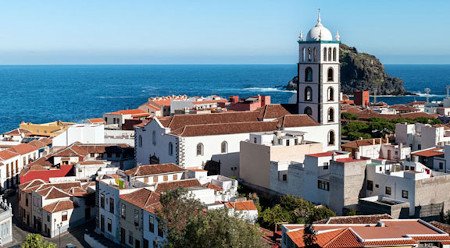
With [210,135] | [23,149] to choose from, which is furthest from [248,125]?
[23,149]

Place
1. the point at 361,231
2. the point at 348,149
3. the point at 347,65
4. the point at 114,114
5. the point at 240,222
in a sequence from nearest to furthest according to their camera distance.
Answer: the point at 240,222 < the point at 361,231 < the point at 348,149 < the point at 114,114 < the point at 347,65

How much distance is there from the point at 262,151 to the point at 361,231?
17.0m

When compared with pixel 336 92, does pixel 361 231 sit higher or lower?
lower

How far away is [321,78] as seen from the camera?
48.5m

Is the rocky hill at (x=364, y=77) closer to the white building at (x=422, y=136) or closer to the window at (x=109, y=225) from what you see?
the white building at (x=422, y=136)

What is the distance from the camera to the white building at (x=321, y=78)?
48.6 m

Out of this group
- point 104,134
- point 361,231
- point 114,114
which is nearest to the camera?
point 361,231

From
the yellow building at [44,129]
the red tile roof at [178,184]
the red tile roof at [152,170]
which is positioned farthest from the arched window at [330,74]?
the yellow building at [44,129]

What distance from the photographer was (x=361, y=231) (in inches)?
973

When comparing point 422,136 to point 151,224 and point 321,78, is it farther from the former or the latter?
point 151,224

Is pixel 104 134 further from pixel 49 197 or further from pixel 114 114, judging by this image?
pixel 49 197

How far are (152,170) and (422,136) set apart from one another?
19645 mm

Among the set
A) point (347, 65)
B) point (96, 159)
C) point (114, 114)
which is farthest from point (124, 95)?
point (96, 159)

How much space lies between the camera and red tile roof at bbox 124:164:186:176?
39.2 m
